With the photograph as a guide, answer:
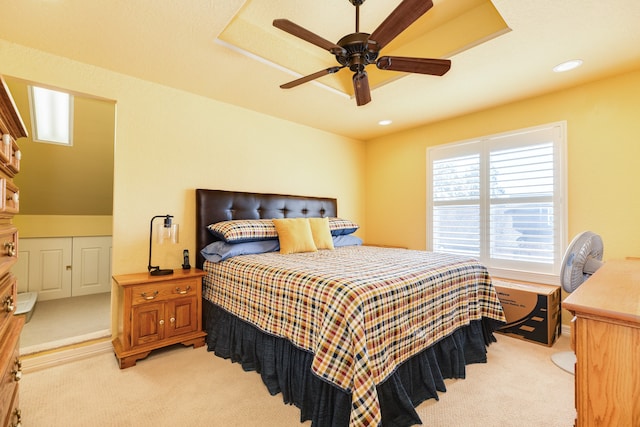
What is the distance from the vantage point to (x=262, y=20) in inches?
89.9

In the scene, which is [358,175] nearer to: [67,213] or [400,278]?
[400,278]

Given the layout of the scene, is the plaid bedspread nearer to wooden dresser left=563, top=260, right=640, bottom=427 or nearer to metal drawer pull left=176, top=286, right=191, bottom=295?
metal drawer pull left=176, top=286, right=191, bottom=295

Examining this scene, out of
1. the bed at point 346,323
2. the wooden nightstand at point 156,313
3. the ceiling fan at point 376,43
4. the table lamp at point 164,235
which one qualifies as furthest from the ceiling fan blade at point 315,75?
the wooden nightstand at point 156,313

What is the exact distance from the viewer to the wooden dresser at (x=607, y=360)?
0.83 metres

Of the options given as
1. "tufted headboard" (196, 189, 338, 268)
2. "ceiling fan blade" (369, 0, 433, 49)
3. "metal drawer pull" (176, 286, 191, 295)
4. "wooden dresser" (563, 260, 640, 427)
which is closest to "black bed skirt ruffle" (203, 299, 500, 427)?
"metal drawer pull" (176, 286, 191, 295)

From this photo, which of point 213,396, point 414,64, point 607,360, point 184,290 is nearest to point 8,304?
point 213,396

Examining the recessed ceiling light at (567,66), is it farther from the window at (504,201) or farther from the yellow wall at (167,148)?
the yellow wall at (167,148)

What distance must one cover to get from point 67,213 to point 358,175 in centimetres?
408

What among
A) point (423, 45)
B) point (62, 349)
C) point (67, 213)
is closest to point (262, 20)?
point (423, 45)

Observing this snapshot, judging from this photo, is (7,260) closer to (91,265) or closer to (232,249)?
(232,249)

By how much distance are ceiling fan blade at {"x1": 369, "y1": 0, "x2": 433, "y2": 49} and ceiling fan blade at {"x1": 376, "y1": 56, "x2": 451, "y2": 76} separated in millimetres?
123

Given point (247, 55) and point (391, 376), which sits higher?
point (247, 55)

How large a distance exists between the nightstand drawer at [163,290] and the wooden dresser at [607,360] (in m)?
2.46

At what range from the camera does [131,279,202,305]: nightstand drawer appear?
223 centimetres
